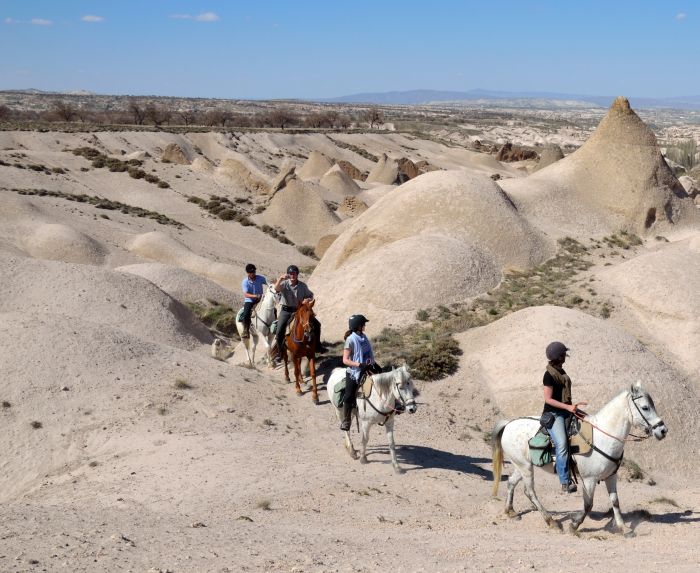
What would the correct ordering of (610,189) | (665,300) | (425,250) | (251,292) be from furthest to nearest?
(610,189)
(425,250)
(665,300)
(251,292)

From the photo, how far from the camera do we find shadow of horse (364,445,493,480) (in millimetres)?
12266

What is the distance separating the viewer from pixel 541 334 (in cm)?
1681

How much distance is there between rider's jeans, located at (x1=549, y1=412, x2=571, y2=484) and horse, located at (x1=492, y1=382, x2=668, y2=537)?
18 cm

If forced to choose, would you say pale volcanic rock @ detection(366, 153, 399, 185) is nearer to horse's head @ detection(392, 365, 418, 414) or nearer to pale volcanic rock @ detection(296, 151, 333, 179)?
pale volcanic rock @ detection(296, 151, 333, 179)

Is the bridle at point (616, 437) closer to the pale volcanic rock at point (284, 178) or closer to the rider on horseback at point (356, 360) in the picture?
the rider on horseback at point (356, 360)

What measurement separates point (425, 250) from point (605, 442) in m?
14.1

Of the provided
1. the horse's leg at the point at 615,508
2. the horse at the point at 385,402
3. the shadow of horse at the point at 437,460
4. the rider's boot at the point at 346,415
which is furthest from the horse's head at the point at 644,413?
the rider's boot at the point at 346,415

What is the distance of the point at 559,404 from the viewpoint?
903 cm

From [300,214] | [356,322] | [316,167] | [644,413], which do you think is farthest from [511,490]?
[316,167]

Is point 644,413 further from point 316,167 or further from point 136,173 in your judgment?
point 316,167

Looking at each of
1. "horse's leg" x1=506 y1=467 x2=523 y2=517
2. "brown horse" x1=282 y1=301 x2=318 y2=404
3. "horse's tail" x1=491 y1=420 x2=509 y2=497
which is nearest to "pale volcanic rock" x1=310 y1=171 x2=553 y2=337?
"brown horse" x1=282 y1=301 x2=318 y2=404

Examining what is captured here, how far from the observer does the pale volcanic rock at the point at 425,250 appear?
21.1 metres

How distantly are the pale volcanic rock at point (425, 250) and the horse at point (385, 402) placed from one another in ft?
27.3

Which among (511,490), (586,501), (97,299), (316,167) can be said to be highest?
(316,167)
